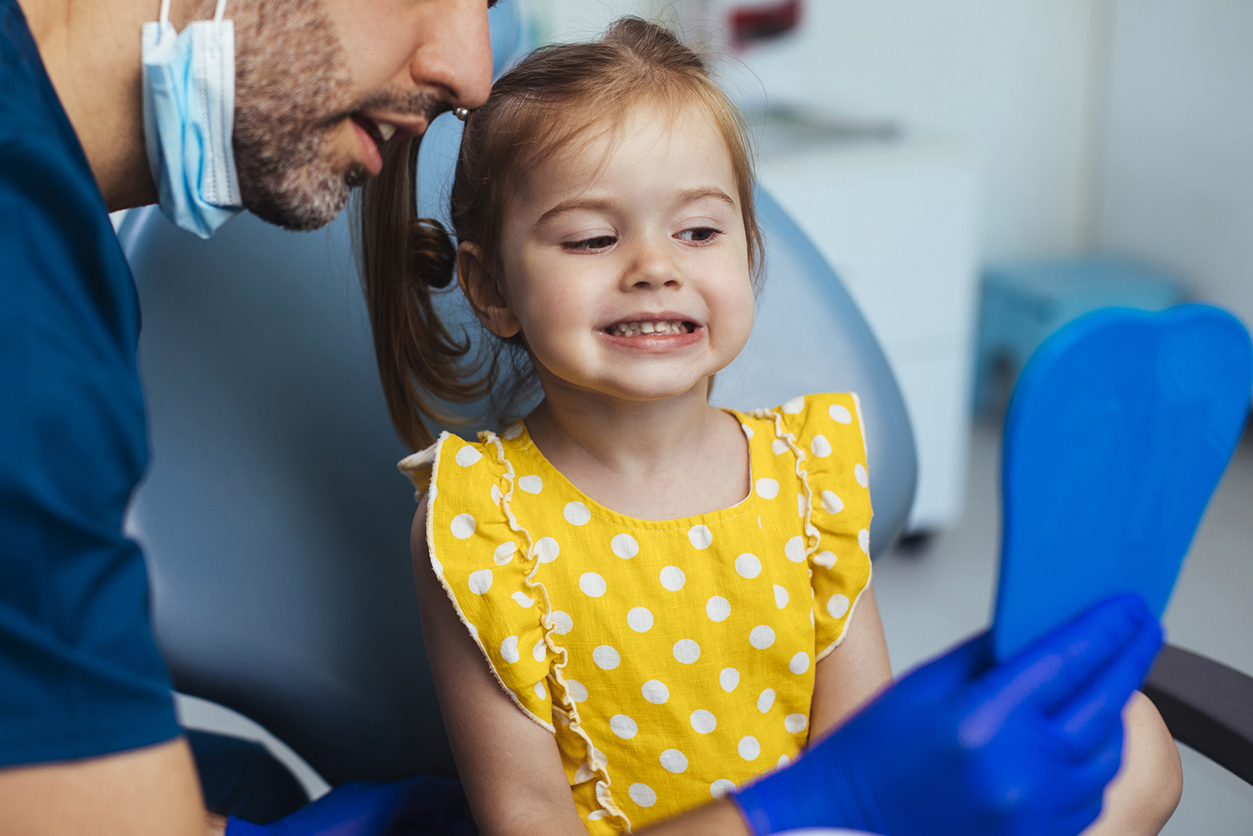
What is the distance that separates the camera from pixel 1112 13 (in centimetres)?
259

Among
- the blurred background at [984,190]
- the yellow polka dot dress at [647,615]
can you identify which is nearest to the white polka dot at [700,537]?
the yellow polka dot dress at [647,615]

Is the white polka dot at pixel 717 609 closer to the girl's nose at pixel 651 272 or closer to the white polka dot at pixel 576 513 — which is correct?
the white polka dot at pixel 576 513

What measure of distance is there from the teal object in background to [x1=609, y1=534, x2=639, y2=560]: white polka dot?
0.29 meters

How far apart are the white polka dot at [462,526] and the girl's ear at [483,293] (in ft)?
0.45

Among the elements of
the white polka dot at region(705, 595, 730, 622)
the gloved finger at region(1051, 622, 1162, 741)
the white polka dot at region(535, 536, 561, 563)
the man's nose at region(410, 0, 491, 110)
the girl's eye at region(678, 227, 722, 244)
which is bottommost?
the white polka dot at region(705, 595, 730, 622)

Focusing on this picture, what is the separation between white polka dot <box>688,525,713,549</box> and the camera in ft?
2.43

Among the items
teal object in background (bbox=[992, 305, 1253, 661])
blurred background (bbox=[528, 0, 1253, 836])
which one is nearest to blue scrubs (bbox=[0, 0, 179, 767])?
teal object in background (bbox=[992, 305, 1253, 661])

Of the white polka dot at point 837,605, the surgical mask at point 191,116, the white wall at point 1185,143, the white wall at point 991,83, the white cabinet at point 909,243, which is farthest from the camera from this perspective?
the white wall at point 991,83

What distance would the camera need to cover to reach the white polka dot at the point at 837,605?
0.76 meters

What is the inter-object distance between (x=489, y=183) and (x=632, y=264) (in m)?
0.14

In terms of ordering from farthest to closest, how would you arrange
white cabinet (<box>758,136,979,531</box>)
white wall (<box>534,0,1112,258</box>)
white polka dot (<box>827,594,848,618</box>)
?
white wall (<box>534,0,1112,258</box>) → white cabinet (<box>758,136,979,531</box>) → white polka dot (<box>827,594,848,618</box>)

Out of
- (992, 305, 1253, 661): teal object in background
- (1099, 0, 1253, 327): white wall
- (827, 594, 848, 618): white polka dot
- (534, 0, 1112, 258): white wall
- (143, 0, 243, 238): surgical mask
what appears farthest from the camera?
(534, 0, 1112, 258): white wall

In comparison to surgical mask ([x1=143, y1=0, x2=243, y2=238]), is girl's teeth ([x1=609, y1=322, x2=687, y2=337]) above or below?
below

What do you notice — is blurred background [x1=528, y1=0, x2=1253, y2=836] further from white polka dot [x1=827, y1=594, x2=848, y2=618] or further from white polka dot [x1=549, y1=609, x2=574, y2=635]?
white polka dot [x1=549, y1=609, x2=574, y2=635]
